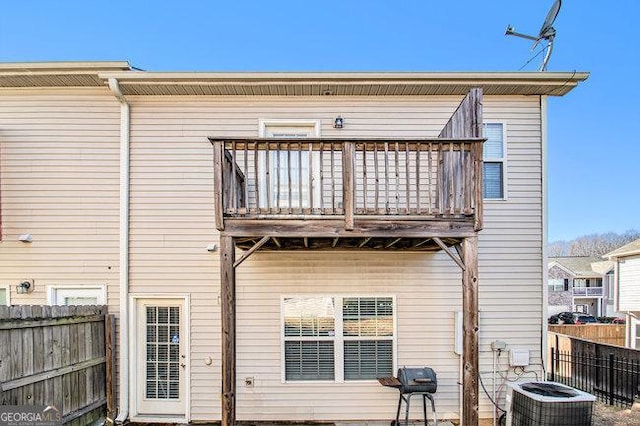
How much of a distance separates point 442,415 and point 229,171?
4.70 m

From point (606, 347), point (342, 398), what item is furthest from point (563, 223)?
point (342, 398)

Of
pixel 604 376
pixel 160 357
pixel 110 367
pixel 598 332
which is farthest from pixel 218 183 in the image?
pixel 598 332

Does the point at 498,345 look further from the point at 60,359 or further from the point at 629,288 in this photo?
the point at 629,288

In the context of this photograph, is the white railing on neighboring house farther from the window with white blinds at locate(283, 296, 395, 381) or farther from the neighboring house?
the window with white blinds at locate(283, 296, 395, 381)

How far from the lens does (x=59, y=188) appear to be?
6.13 meters

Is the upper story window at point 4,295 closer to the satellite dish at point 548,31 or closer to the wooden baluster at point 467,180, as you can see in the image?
the wooden baluster at point 467,180

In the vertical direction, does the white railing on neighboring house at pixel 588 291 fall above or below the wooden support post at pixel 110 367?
below

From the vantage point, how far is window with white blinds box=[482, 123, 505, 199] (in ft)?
20.6

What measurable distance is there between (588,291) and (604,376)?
101 feet

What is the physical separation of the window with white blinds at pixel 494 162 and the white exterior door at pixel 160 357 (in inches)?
198

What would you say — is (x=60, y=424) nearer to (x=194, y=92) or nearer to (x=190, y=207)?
(x=190, y=207)

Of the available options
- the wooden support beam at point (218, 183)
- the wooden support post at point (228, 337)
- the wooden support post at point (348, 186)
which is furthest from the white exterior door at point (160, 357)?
the wooden support post at point (348, 186)

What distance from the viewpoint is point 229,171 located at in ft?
15.6

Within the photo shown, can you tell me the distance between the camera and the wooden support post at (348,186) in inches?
179
